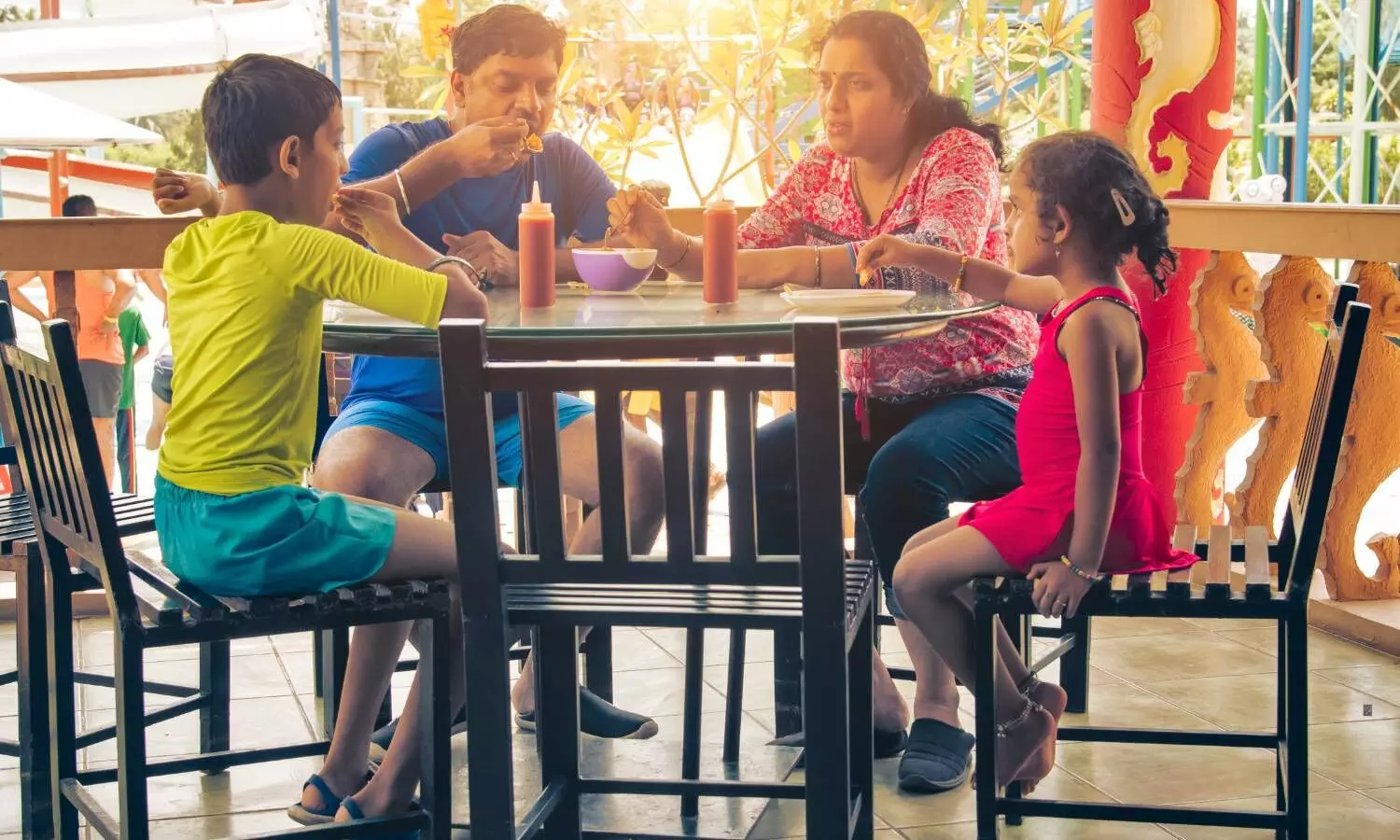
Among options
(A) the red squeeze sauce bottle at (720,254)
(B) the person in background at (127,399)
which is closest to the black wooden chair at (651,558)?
(A) the red squeeze sauce bottle at (720,254)

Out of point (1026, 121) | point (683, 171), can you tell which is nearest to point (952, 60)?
point (1026, 121)

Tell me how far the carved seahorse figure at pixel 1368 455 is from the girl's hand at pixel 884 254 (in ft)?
5.00

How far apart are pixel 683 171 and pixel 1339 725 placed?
9.99 ft

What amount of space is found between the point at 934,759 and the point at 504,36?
4.71ft

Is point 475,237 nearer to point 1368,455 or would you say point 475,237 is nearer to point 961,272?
point 961,272

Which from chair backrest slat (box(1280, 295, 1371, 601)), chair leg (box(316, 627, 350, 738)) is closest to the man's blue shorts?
chair leg (box(316, 627, 350, 738))

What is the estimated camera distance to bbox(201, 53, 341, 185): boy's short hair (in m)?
1.99

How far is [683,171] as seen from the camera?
5254 mm

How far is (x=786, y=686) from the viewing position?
277 cm

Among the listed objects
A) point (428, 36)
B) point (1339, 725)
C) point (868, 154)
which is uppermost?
point (428, 36)

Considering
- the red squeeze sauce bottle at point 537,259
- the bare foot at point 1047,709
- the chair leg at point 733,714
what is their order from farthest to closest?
the chair leg at point 733,714
the red squeeze sauce bottle at point 537,259
the bare foot at point 1047,709

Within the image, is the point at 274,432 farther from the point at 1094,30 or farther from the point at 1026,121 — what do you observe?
the point at 1026,121

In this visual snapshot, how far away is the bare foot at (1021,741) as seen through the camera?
214 cm

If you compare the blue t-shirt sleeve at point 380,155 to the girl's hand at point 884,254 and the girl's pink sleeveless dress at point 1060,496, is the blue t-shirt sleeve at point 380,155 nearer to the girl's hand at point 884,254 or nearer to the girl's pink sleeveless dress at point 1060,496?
the girl's hand at point 884,254
